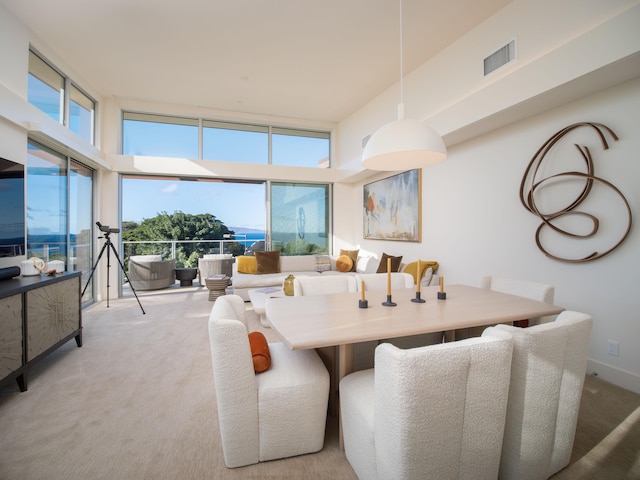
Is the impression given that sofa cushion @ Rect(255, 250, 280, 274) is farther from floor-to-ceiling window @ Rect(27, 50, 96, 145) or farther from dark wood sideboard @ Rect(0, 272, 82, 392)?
floor-to-ceiling window @ Rect(27, 50, 96, 145)

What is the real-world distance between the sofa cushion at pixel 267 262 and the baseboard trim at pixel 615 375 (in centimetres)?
426

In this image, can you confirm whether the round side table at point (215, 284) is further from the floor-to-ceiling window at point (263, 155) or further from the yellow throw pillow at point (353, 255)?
the yellow throw pillow at point (353, 255)

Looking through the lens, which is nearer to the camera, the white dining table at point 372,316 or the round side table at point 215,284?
the white dining table at point 372,316

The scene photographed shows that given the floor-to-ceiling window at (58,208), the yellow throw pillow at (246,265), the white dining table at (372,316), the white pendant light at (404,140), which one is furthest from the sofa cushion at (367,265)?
the floor-to-ceiling window at (58,208)

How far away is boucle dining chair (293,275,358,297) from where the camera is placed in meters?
2.49

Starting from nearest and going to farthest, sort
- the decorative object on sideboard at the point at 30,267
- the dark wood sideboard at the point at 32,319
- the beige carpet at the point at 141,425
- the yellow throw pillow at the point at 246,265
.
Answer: the beige carpet at the point at 141,425 < the dark wood sideboard at the point at 32,319 < the decorative object on sideboard at the point at 30,267 < the yellow throw pillow at the point at 246,265

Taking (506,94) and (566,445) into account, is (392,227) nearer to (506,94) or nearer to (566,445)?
(506,94)

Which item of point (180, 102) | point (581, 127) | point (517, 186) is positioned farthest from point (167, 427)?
point (180, 102)

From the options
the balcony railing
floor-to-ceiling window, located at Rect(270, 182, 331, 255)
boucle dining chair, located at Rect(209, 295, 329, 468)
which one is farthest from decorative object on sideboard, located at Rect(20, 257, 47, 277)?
floor-to-ceiling window, located at Rect(270, 182, 331, 255)

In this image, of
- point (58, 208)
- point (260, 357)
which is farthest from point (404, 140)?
point (58, 208)

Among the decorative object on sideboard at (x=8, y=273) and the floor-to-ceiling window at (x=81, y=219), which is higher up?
the floor-to-ceiling window at (x=81, y=219)

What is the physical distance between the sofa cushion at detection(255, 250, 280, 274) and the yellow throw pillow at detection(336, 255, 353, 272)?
1.16 metres

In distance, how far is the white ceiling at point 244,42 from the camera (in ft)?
9.84

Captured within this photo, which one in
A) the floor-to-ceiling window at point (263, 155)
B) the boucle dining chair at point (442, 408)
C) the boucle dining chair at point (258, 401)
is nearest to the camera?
the boucle dining chair at point (442, 408)
